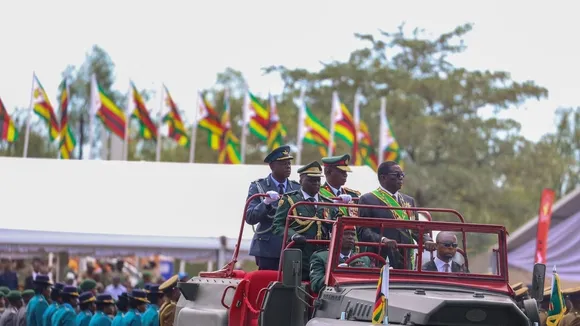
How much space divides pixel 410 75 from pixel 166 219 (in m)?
25.8

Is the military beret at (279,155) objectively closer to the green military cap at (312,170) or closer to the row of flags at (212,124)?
the green military cap at (312,170)

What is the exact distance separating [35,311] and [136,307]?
2.40 meters

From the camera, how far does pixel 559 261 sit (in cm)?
1925

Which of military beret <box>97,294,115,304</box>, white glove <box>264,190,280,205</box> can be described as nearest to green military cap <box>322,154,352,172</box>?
white glove <box>264,190,280,205</box>

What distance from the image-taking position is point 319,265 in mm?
9594

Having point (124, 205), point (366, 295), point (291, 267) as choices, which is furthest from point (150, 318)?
point (124, 205)

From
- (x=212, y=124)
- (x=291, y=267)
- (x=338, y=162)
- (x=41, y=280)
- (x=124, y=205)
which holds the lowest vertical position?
(x=41, y=280)

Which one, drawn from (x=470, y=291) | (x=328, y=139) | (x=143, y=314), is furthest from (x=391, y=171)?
(x=328, y=139)

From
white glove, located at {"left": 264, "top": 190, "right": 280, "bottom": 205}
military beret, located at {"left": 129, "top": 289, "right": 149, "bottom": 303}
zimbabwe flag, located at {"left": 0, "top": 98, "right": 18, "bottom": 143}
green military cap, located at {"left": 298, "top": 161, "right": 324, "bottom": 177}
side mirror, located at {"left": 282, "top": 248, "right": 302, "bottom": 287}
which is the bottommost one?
military beret, located at {"left": 129, "top": 289, "right": 149, "bottom": 303}

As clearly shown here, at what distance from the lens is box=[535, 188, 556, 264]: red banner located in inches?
694

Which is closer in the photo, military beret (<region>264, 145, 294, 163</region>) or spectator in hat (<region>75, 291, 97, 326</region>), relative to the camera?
military beret (<region>264, 145, 294, 163</region>)

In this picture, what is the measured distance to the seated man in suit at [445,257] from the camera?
9935mm

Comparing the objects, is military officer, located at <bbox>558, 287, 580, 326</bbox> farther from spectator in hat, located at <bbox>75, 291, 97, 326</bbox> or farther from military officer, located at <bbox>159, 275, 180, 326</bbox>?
spectator in hat, located at <bbox>75, 291, 97, 326</bbox>

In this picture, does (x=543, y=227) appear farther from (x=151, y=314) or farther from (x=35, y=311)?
(x=35, y=311)
